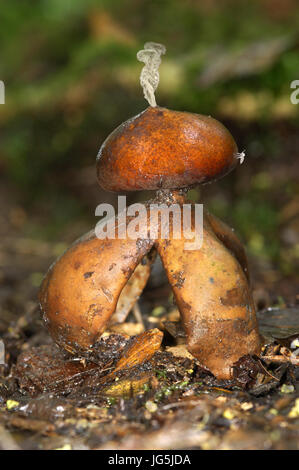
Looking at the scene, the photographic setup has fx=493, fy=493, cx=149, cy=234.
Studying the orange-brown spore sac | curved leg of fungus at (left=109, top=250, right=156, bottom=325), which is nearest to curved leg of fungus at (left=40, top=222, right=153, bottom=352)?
the orange-brown spore sac

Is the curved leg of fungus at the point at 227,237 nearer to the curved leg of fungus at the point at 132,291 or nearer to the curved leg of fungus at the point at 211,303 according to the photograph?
the curved leg of fungus at the point at 211,303

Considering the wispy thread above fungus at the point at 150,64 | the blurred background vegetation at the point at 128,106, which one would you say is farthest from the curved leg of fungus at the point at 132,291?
the blurred background vegetation at the point at 128,106

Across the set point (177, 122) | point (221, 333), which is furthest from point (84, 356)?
point (177, 122)

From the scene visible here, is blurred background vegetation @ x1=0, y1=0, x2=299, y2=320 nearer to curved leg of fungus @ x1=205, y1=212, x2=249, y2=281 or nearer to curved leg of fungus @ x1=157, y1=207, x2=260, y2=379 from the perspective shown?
curved leg of fungus @ x1=205, y1=212, x2=249, y2=281

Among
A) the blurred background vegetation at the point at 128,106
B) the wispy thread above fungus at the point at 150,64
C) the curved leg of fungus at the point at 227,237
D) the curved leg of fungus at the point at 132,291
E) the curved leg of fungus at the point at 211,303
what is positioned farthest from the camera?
the blurred background vegetation at the point at 128,106

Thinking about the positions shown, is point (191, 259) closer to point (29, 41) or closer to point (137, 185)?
point (137, 185)

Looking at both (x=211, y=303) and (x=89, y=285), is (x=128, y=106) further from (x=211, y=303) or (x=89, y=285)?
(x=211, y=303)

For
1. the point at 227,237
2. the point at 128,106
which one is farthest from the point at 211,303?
the point at 128,106
